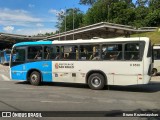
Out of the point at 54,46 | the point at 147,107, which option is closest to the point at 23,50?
the point at 54,46

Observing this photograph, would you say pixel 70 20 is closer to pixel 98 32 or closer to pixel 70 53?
pixel 98 32

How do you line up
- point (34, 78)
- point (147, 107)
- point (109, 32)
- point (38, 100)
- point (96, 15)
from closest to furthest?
point (147, 107), point (38, 100), point (34, 78), point (109, 32), point (96, 15)

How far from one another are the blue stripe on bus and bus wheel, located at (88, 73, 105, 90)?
2473 millimetres

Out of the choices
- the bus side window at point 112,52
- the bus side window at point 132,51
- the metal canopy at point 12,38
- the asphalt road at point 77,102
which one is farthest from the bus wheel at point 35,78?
the metal canopy at point 12,38

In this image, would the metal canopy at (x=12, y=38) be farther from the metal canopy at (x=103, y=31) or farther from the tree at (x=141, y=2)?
the tree at (x=141, y=2)

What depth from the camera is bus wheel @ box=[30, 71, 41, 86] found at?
2023cm

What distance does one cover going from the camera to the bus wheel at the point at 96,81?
722 inches

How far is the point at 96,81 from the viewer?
18.5 meters

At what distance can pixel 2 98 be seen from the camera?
14359mm

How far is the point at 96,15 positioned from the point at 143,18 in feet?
73.7

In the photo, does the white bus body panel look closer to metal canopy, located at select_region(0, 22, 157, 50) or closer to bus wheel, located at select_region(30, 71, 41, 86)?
bus wheel, located at select_region(30, 71, 41, 86)

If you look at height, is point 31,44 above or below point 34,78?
above

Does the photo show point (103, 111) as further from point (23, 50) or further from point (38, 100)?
point (23, 50)

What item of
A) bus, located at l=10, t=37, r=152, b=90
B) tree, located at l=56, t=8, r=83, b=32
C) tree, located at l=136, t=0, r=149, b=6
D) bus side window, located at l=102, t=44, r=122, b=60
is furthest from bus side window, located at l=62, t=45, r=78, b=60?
tree, located at l=56, t=8, r=83, b=32
